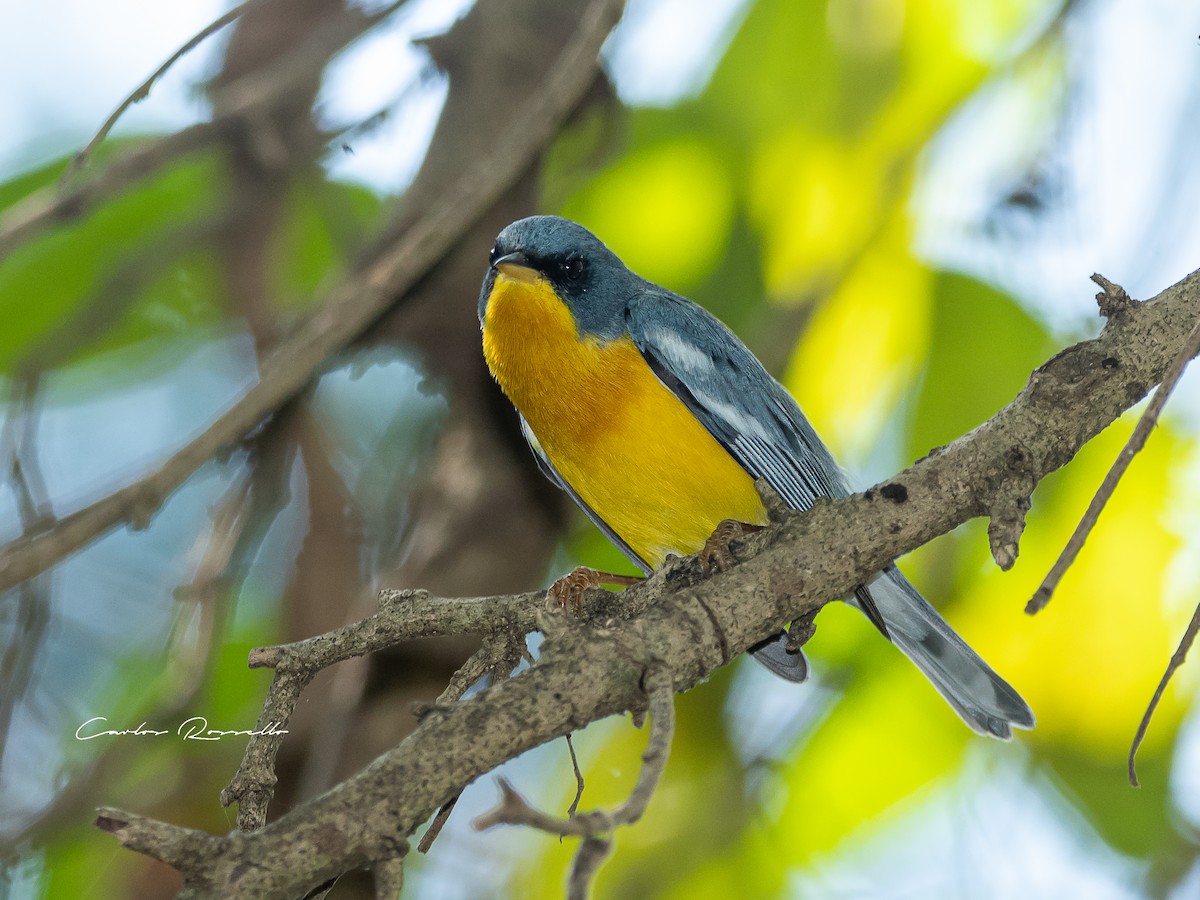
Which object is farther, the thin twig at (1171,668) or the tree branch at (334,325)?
the tree branch at (334,325)

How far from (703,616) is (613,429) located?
1.55 m

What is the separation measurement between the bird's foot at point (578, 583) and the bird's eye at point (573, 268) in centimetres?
123

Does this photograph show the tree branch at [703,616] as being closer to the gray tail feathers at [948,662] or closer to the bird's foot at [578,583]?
the bird's foot at [578,583]

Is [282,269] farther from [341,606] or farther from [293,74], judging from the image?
[341,606]

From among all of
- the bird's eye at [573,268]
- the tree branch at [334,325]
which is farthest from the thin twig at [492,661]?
the bird's eye at [573,268]

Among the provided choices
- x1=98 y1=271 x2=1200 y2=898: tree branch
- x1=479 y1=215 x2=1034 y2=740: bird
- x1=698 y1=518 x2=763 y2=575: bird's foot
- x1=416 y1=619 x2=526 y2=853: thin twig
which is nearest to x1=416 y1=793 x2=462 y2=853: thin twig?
x1=98 y1=271 x2=1200 y2=898: tree branch

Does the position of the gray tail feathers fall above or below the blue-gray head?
below

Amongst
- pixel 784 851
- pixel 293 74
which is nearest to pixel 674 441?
pixel 784 851

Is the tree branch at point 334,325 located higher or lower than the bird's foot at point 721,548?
higher

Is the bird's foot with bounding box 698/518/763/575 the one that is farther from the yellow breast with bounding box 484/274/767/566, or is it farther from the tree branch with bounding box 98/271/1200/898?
the yellow breast with bounding box 484/274/767/566

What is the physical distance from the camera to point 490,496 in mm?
4871

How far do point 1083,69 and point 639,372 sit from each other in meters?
→ 2.27

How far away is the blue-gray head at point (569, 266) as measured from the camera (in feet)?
14.1

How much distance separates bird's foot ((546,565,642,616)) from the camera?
3.66m
